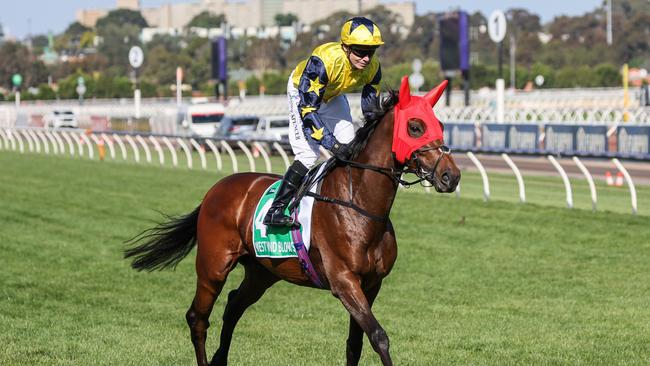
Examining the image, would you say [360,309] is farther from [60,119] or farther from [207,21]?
[207,21]

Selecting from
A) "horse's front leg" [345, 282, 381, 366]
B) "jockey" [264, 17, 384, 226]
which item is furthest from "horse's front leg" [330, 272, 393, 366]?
"jockey" [264, 17, 384, 226]

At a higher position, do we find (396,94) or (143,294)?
(396,94)

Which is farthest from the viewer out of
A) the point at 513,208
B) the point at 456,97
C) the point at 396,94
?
the point at 456,97

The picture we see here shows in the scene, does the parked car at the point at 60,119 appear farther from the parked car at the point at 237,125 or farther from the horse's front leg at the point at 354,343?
the horse's front leg at the point at 354,343

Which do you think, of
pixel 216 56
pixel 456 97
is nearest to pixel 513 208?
pixel 216 56

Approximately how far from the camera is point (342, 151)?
20.2ft

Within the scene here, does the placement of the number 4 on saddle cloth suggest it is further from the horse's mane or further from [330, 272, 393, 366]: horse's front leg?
[330, 272, 393, 366]: horse's front leg

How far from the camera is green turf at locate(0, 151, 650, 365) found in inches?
301

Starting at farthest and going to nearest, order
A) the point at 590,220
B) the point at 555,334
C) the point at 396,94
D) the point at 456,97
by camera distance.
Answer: the point at 456,97 → the point at 590,220 → the point at 555,334 → the point at 396,94

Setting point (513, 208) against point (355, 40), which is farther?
point (513, 208)

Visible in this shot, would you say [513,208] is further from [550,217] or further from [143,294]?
[143,294]

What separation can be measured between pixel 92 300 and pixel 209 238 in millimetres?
3406

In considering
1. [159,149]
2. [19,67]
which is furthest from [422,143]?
[19,67]

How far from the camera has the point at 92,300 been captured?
10.0 meters
